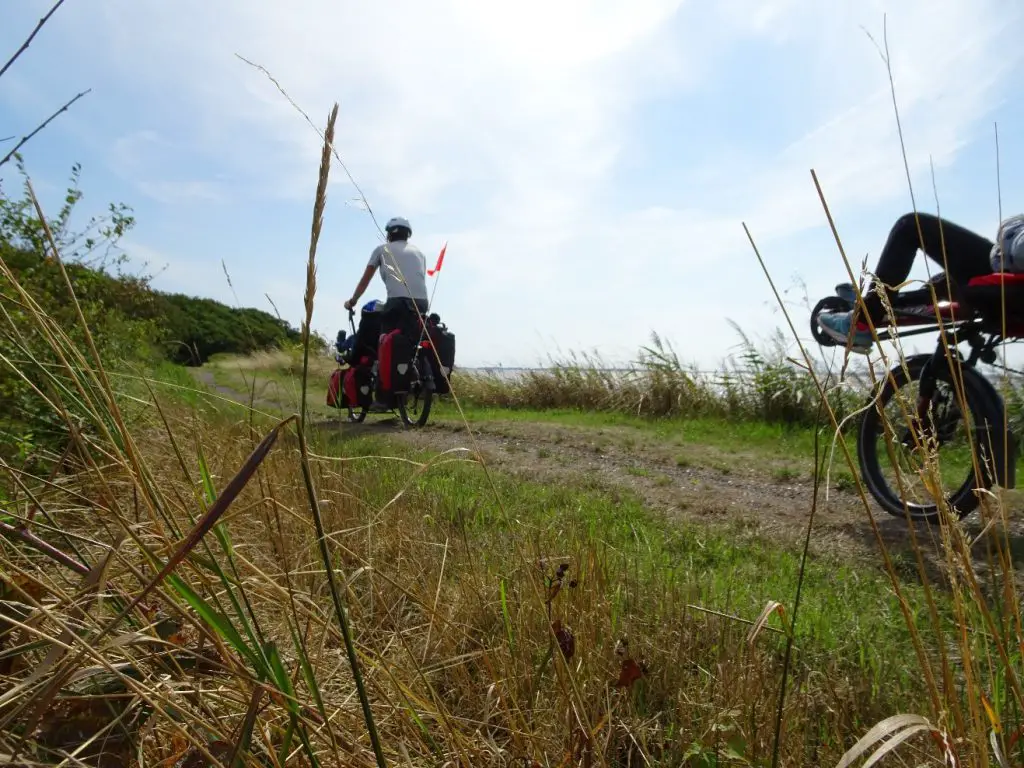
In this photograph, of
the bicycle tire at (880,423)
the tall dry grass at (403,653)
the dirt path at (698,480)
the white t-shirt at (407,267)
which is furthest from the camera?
the white t-shirt at (407,267)

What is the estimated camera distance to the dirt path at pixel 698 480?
2756 millimetres

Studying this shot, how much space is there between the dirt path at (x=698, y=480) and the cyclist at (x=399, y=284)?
5.04 feet

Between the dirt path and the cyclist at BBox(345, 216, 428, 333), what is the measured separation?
1536mm

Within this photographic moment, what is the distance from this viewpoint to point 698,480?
400cm

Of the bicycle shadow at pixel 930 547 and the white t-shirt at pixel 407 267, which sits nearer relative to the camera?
the bicycle shadow at pixel 930 547


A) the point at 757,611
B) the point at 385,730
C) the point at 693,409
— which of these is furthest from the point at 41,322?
the point at 693,409

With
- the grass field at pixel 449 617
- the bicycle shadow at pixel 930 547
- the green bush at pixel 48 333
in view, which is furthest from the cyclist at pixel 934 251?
the green bush at pixel 48 333

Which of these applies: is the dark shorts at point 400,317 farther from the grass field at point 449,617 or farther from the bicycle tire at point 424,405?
the grass field at point 449,617

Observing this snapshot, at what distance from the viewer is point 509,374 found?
1084 cm

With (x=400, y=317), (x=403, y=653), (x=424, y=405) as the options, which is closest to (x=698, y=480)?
(x=403, y=653)

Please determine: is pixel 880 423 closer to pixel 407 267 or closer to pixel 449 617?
pixel 449 617

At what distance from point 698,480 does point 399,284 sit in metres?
4.05

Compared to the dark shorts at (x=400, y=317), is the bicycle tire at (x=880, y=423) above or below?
below

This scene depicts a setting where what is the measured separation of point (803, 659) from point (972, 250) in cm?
233
